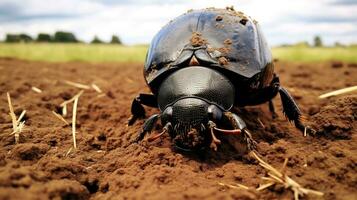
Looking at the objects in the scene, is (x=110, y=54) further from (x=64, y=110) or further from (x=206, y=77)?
(x=206, y=77)

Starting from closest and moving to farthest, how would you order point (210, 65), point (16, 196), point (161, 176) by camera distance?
point (16, 196), point (161, 176), point (210, 65)

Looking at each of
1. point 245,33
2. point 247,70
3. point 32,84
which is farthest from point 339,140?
point 32,84

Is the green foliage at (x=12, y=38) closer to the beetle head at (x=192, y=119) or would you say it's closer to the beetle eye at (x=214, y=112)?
the beetle head at (x=192, y=119)

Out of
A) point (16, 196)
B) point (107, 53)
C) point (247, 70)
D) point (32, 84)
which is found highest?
point (247, 70)

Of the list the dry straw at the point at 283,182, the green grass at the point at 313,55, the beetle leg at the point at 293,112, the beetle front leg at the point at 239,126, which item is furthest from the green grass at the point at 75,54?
the dry straw at the point at 283,182

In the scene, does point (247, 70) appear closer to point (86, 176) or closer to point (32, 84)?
point (86, 176)

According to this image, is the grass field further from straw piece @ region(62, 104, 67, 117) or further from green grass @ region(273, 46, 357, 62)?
straw piece @ region(62, 104, 67, 117)
